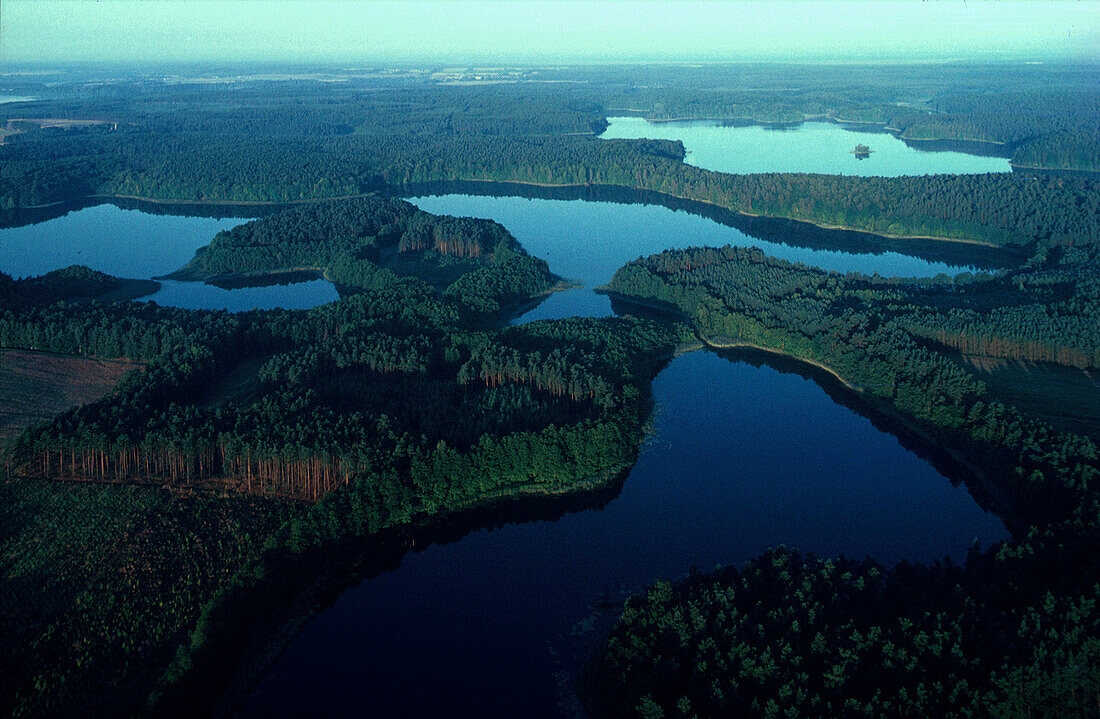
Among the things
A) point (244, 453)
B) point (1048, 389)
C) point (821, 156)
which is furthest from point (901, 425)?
point (821, 156)

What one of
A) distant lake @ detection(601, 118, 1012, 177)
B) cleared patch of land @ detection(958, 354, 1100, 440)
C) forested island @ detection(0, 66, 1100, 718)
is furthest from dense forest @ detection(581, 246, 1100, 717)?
distant lake @ detection(601, 118, 1012, 177)

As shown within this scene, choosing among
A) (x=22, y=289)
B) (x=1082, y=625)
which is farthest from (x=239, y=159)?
(x=1082, y=625)

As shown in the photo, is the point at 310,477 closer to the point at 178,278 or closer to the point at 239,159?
the point at 178,278

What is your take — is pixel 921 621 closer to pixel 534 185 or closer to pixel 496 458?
pixel 496 458

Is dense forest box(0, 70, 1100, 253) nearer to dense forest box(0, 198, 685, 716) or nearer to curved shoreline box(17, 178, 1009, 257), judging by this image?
curved shoreline box(17, 178, 1009, 257)

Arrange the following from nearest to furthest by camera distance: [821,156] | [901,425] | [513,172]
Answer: [901,425]
[513,172]
[821,156]

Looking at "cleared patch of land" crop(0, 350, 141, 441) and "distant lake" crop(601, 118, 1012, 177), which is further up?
"distant lake" crop(601, 118, 1012, 177)
